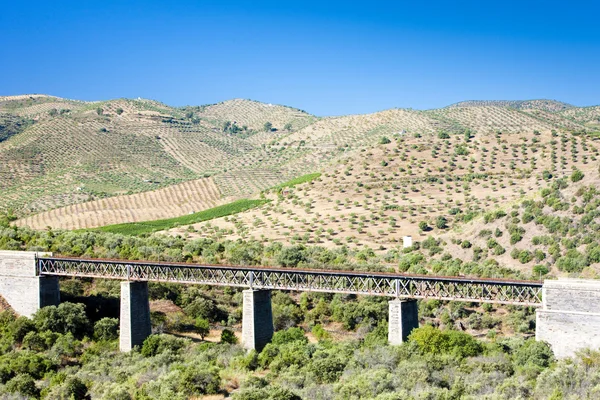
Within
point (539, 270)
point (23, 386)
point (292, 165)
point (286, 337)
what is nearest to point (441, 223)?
point (539, 270)

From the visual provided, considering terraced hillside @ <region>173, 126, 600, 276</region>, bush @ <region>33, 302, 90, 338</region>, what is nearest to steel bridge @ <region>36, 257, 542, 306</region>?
bush @ <region>33, 302, 90, 338</region>

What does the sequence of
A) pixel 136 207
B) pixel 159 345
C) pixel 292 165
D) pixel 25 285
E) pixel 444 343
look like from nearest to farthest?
pixel 444 343, pixel 159 345, pixel 25 285, pixel 136 207, pixel 292 165

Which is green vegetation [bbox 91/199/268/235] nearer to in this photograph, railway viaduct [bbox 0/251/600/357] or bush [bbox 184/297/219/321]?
bush [bbox 184/297/219/321]

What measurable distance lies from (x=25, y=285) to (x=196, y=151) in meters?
102

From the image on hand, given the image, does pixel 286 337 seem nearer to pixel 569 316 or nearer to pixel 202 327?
pixel 202 327

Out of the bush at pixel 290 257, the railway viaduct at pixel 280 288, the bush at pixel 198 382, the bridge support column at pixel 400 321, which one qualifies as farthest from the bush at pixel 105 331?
the bridge support column at pixel 400 321

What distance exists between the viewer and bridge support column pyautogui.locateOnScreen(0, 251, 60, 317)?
5059 cm

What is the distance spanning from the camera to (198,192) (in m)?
111

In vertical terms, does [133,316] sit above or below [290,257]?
below

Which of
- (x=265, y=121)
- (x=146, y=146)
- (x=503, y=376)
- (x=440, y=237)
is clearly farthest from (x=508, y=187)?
(x=265, y=121)

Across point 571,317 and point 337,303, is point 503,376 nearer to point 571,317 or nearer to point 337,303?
point 571,317

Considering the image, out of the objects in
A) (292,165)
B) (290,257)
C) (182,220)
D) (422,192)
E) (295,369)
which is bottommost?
(295,369)

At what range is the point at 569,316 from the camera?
1486 inches

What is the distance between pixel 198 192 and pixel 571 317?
79128mm
